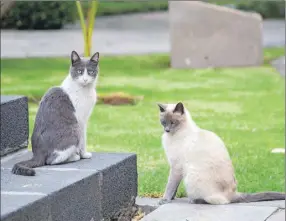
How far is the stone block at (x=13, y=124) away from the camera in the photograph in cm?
529

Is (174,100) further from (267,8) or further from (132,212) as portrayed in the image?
(267,8)

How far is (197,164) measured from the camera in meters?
5.79

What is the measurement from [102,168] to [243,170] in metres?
2.11

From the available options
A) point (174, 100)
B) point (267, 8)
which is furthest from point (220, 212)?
point (267, 8)

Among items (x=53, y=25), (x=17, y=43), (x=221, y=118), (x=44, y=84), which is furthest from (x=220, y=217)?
(x=53, y=25)

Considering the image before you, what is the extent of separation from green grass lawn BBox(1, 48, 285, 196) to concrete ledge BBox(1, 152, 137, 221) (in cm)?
74

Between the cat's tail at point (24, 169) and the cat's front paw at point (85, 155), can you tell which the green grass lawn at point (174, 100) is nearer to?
the cat's front paw at point (85, 155)

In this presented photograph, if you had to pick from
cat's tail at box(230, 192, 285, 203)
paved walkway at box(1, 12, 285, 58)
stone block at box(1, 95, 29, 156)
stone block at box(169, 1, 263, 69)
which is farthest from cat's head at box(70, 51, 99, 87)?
paved walkway at box(1, 12, 285, 58)

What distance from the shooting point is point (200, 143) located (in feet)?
19.4

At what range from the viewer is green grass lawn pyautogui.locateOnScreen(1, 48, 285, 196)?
723 centimetres

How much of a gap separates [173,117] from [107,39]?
13.3 meters

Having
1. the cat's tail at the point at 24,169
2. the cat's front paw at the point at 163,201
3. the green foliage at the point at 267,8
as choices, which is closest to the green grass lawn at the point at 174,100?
the cat's front paw at the point at 163,201

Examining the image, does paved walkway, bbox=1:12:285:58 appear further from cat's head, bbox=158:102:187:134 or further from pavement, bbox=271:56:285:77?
cat's head, bbox=158:102:187:134

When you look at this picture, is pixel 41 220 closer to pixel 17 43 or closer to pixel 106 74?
pixel 106 74
